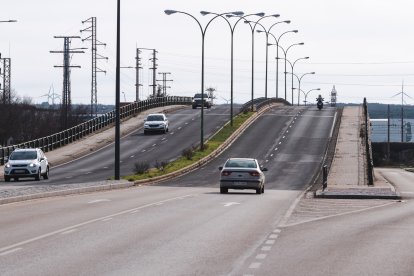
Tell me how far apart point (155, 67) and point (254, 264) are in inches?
5224

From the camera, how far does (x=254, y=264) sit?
14867 mm

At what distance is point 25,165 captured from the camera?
2071 inches

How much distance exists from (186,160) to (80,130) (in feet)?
67.3

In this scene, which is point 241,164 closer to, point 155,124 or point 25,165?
point 25,165

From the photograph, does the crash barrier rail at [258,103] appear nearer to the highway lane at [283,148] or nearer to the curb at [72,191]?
the highway lane at [283,148]

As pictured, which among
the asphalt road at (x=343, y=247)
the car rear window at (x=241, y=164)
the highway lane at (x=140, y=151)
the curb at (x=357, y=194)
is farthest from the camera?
Answer: the highway lane at (x=140, y=151)

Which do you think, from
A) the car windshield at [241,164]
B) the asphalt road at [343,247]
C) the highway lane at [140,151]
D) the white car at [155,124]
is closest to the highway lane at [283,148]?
the highway lane at [140,151]

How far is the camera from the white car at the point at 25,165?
5241cm

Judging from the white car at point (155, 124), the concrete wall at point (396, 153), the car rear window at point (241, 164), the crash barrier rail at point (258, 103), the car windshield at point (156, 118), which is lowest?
the concrete wall at point (396, 153)

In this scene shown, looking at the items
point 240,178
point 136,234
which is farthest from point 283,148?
point 136,234

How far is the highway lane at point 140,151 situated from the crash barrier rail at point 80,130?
3218mm

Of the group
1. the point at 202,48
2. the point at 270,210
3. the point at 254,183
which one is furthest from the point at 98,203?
the point at 202,48

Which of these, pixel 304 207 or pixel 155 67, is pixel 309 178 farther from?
pixel 155 67

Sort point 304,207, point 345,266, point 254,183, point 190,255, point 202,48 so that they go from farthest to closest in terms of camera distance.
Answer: point 202,48, point 254,183, point 304,207, point 190,255, point 345,266
